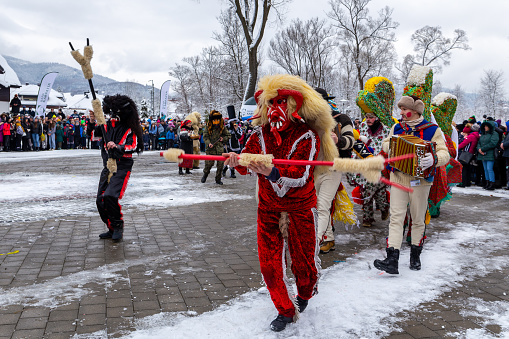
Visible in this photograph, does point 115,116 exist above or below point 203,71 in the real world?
below

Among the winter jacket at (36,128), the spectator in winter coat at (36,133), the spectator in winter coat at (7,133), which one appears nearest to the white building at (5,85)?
the spectator in winter coat at (36,133)

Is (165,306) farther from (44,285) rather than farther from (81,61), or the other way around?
(81,61)

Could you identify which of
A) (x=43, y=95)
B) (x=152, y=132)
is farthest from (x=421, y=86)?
(x=43, y=95)

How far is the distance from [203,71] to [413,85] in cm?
5017

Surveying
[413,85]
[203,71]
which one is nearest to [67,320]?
[413,85]

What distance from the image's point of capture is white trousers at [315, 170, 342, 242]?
218 inches

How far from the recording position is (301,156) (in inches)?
137

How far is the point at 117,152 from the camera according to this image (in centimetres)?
605

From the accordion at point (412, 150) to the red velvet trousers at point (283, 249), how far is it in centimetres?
161

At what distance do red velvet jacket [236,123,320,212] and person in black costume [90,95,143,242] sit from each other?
3.13m

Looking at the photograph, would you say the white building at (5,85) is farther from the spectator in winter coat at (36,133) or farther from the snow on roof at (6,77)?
the spectator in winter coat at (36,133)

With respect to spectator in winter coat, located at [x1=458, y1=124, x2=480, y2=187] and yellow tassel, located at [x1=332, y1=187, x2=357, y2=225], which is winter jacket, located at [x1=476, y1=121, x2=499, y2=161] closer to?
spectator in winter coat, located at [x1=458, y1=124, x2=480, y2=187]

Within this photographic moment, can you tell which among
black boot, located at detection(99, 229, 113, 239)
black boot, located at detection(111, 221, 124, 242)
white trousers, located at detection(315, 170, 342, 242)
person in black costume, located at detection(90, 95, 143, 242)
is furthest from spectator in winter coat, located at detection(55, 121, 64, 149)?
white trousers, located at detection(315, 170, 342, 242)

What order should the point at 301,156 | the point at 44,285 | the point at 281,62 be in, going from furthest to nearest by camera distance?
1. the point at 281,62
2. the point at 44,285
3. the point at 301,156
